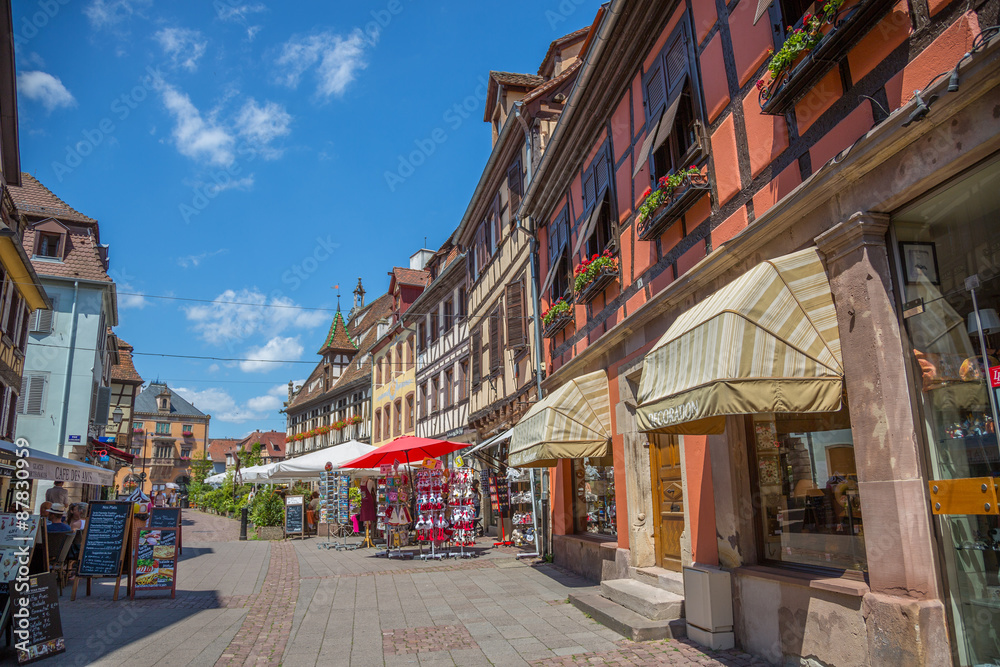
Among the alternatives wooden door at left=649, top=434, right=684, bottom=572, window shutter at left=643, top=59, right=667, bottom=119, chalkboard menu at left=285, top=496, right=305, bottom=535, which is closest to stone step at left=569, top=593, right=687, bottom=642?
wooden door at left=649, top=434, right=684, bottom=572

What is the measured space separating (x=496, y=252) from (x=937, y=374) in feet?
48.2

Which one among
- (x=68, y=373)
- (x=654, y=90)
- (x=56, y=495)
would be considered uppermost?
(x=654, y=90)

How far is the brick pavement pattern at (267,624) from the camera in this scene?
6402mm

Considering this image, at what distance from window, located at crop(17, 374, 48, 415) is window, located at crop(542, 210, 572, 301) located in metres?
20.4

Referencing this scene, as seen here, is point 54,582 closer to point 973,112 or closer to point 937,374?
point 937,374

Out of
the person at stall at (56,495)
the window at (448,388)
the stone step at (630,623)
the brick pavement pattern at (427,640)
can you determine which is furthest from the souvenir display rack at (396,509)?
the stone step at (630,623)

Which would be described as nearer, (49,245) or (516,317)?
(516,317)

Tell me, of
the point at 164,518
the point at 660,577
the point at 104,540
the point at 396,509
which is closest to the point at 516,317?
the point at 396,509

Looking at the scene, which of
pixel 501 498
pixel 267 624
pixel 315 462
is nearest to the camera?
pixel 267 624

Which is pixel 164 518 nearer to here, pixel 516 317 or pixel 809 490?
pixel 516 317

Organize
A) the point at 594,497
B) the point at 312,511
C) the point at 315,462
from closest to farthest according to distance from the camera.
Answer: the point at 594,497, the point at 315,462, the point at 312,511

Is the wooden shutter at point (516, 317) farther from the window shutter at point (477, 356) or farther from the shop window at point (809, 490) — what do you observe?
the shop window at point (809, 490)

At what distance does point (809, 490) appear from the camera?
5691 millimetres

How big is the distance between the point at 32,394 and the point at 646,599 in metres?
24.5
